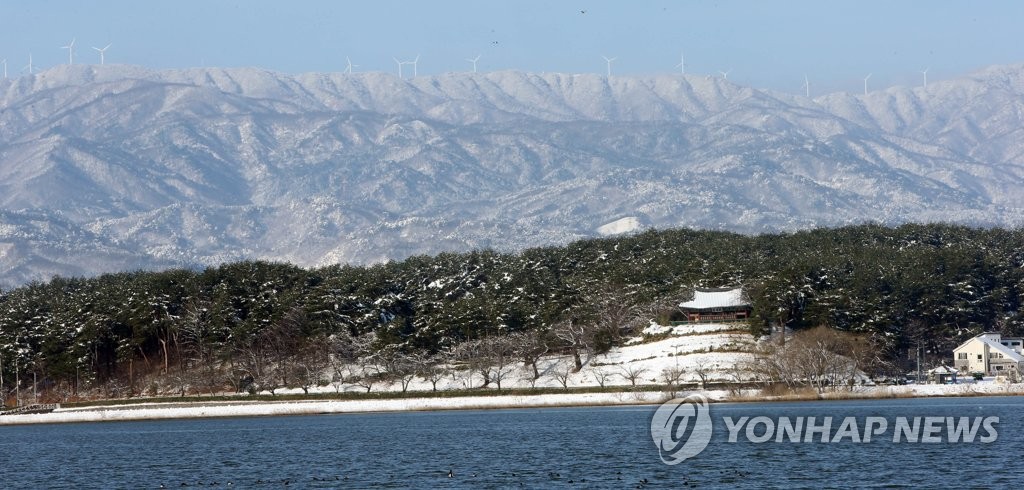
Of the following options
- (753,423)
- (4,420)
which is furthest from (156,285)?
(753,423)

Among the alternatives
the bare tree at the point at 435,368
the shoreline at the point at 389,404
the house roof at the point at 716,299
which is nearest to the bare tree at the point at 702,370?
the shoreline at the point at 389,404

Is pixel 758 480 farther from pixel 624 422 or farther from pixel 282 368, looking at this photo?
pixel 282 368

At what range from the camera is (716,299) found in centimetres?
14162

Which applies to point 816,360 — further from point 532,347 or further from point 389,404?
point 389,404

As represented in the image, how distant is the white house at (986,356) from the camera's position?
422ft

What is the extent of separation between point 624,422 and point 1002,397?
31.6m

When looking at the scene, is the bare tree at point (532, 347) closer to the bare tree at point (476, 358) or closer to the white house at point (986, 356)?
the bare tree at point (476, 358)

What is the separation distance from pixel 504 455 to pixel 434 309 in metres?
71.2

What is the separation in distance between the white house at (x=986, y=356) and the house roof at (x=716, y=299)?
65.4 ft

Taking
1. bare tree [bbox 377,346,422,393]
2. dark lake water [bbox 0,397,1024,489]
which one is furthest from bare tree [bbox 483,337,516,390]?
dark lake water [bbox 0,397,1024,489]

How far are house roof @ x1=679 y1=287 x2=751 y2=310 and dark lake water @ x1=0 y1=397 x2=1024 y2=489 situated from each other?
38300mm

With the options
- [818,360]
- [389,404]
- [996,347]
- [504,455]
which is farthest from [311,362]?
[504,455]

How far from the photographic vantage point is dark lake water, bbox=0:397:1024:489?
→ 2291 inches

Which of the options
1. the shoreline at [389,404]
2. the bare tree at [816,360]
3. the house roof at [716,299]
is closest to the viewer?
the shoreline at [389,404]
